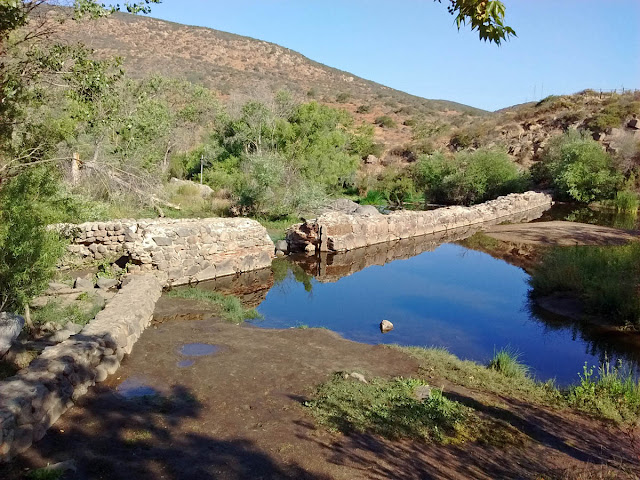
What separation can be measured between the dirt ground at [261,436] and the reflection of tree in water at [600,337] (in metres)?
3.68

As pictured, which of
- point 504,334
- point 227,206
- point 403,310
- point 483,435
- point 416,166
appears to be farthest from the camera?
point 416,166

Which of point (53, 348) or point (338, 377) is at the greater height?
point (53, 348)

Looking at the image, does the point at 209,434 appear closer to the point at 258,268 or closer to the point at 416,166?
the point at 258,268

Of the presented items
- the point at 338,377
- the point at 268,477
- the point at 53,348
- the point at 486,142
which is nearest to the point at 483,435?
the point at 338,377

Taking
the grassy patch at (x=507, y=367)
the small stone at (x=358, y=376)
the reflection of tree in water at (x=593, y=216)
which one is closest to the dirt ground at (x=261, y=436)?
the small stone at (x=358, y=376)

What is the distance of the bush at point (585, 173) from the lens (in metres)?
32.1

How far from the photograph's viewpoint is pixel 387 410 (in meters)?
6.18

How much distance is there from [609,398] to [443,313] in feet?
18.1

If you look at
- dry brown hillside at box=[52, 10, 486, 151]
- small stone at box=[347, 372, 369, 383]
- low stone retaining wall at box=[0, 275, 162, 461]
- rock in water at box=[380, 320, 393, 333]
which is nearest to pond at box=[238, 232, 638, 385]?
rock in water at box=[380, 320, 393, 333]

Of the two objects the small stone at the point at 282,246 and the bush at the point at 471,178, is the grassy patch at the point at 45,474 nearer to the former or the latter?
the small stone at the point at 282,246

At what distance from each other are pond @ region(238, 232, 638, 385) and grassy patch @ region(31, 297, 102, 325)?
11.1 ft

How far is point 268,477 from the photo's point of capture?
4609 mm

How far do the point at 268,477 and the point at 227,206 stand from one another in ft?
61.3

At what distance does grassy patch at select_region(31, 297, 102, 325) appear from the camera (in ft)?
28.3
